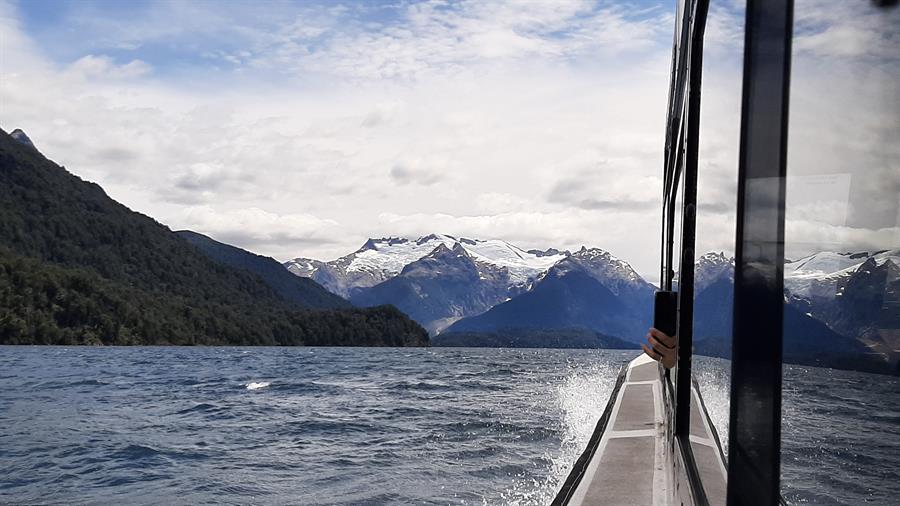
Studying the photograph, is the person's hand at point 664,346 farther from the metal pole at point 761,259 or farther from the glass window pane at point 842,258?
the glass window pane at point 842,258

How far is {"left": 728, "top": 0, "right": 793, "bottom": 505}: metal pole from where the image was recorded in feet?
2.22

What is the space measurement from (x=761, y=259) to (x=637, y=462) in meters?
4.75

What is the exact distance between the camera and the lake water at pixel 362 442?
0.59 m

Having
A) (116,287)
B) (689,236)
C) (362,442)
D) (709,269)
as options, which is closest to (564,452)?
(362,442)

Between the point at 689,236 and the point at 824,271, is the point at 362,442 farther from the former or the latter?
the point at 824,271

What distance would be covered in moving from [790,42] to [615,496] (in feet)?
12.8

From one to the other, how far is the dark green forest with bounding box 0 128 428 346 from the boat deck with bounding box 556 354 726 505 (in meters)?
85.5

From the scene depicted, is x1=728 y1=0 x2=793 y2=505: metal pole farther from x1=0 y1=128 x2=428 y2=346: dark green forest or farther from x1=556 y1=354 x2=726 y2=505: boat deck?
x1=0 y1=128 x2=428 y2=346: dark green forest

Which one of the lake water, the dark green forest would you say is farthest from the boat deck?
the dark green forest

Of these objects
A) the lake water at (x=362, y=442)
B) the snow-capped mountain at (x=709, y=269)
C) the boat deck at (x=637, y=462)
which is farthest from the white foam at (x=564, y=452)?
the snow-capped mountain at (x=709, y=269)

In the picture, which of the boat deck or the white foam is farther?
the white foam

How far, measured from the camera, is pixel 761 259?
0.72 meters

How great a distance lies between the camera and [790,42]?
650 millimetres

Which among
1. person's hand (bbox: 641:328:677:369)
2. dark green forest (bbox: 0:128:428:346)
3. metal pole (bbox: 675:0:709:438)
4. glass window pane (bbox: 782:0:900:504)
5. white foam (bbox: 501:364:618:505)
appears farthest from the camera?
dark green forest (bbox: 0:128:428:346)
